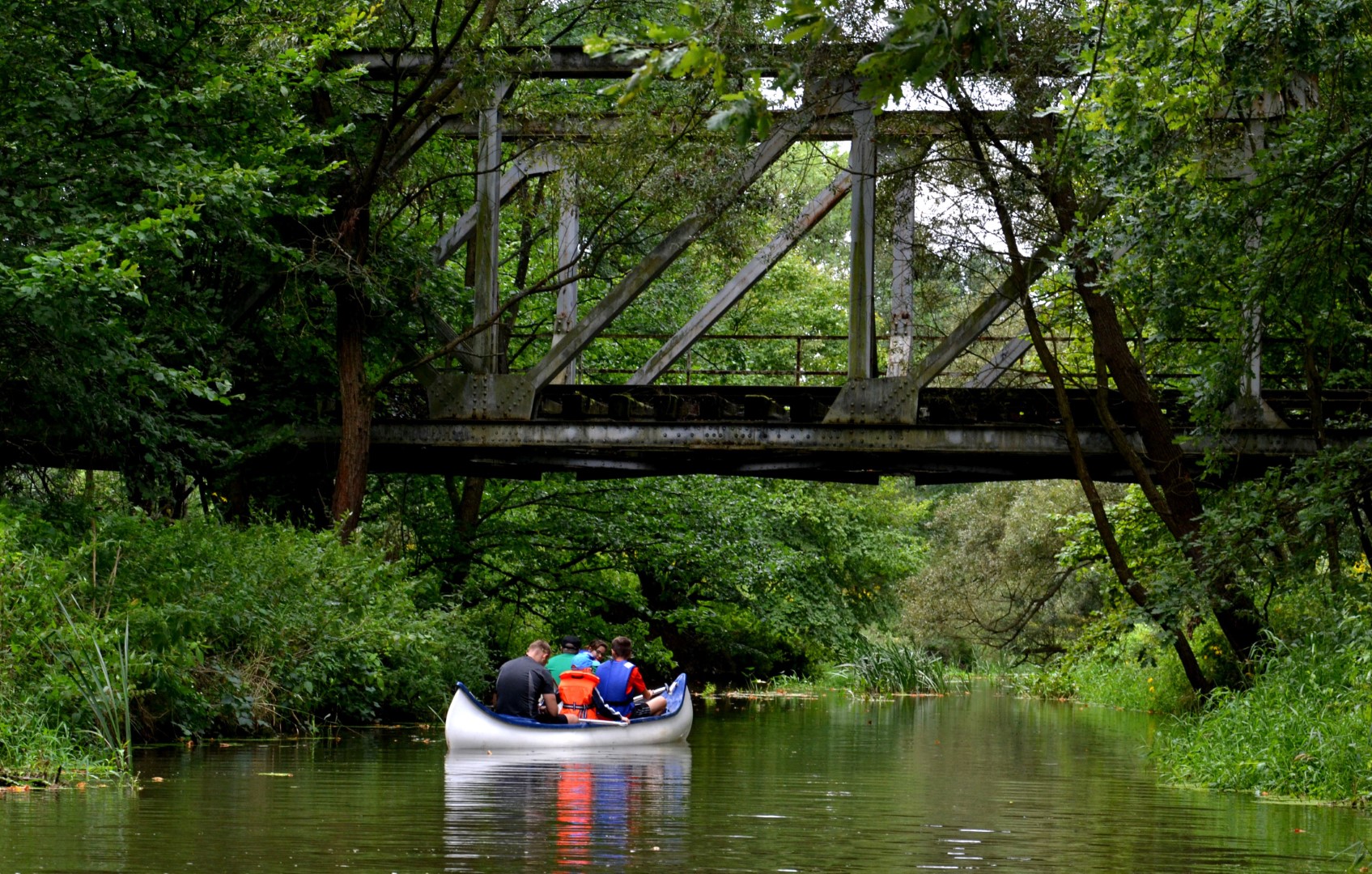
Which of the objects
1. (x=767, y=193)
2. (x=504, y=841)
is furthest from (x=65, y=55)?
(x=504, y=841)

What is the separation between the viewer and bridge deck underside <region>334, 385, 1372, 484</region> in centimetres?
2062

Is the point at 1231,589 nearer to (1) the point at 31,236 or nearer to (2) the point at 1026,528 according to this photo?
(1) the point at 31,236

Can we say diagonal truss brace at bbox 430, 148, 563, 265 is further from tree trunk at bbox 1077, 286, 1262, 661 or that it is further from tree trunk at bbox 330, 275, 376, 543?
tree trunk at bbox 1077, 286, 1262, 661

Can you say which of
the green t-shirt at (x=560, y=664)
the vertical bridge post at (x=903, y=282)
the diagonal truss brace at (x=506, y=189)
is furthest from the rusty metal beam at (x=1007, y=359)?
the green t-shirt at (x=560, y=664)

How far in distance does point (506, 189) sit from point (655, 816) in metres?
14.6

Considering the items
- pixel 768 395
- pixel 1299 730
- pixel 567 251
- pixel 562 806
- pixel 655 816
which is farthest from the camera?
pixel 567 251

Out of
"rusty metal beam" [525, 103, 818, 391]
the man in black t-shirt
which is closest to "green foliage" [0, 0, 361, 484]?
"rusty metal beam" [525, 103, 818, 391]

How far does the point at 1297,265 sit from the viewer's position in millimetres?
12992

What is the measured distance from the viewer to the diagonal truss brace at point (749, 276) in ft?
67.6

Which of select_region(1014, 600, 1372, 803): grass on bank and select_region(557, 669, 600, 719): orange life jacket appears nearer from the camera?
select_region(1014, 600, 1372, 803): grass on bank

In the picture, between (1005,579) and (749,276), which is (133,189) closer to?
(749,276)

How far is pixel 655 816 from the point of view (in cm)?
1051

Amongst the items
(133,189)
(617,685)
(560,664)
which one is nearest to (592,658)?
(560,664)

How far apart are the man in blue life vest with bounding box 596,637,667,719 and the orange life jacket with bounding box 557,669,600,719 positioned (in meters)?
0.77
